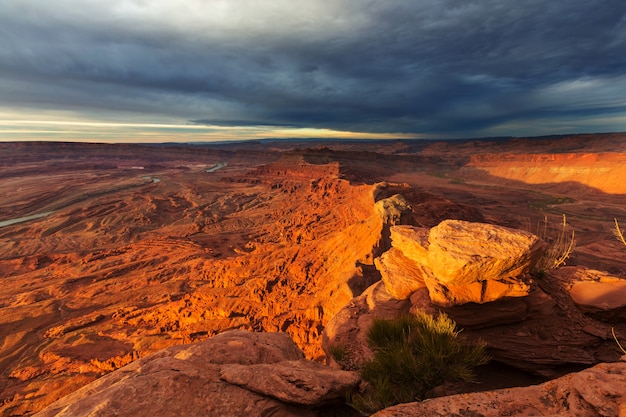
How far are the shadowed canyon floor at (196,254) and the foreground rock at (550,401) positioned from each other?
329 inches

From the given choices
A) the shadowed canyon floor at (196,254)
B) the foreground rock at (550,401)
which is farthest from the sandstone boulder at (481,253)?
the shadowed canyon floor at (196,254)

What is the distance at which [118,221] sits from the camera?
40031mm

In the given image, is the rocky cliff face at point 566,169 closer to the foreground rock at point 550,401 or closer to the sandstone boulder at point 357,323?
the sandstone boulder at point 357,323

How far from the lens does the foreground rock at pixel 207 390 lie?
4.21 metres

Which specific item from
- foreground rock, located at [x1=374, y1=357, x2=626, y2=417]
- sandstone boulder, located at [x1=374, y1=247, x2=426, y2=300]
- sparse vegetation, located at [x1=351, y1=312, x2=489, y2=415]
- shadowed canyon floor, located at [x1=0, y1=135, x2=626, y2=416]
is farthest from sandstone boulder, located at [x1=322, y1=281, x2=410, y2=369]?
foreground rock, located at [x1=374, y1=357, x2=626, y2=417]

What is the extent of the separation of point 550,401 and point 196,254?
90.1 feet

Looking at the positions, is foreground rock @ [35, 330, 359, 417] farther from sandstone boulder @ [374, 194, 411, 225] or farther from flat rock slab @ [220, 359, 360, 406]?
sandstone boulder @ [374, 194, 411, 225]

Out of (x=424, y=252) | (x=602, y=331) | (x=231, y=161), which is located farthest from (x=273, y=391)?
(x=231, y=161)

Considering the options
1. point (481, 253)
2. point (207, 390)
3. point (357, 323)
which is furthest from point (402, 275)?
point (207, 390)

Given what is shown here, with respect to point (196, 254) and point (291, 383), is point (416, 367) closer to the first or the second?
point (291, 383)

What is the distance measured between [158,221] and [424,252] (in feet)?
138

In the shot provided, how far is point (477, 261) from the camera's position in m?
6.18

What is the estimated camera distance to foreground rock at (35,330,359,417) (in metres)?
4.21

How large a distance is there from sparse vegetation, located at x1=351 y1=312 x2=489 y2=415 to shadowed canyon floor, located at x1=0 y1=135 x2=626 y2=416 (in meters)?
6.83
